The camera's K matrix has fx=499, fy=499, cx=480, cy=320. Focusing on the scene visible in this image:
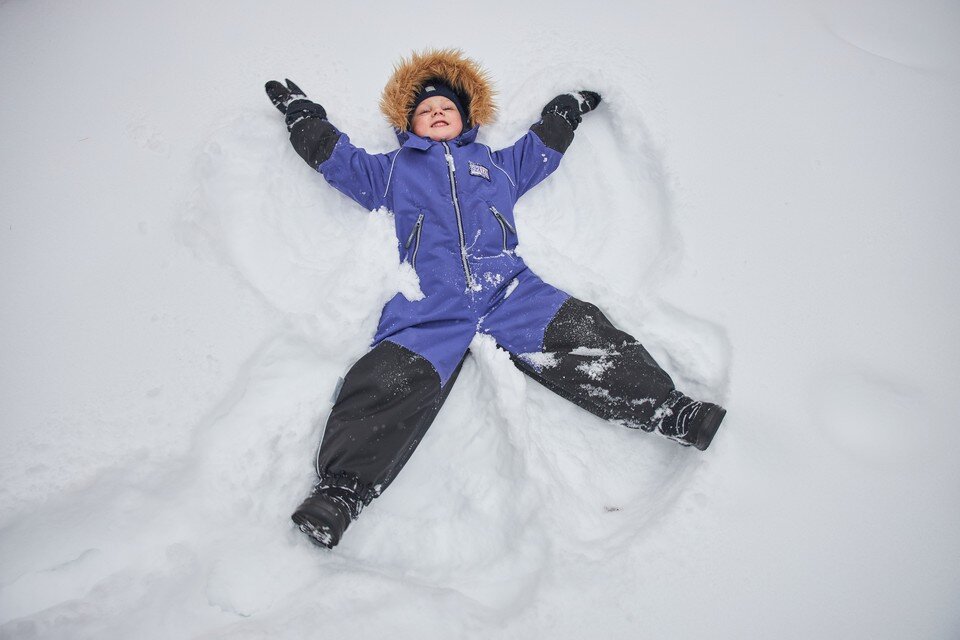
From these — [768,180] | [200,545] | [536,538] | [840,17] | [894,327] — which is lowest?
[200,545]

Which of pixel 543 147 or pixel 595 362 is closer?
pixel 595 362

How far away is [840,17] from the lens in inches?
98.7

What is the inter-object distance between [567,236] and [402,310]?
887mm

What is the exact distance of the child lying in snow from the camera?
1.79 metres

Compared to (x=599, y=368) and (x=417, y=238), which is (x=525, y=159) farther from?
(x=599, y=368)

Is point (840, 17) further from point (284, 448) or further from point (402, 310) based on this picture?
point (284, 448)

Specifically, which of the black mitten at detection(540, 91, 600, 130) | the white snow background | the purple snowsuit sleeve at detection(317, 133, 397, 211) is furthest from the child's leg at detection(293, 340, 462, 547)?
the black mitten at detection(540, 91, 600, 130)

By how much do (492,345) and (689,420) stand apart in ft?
2.58

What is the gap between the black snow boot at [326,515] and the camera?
1.61 metres

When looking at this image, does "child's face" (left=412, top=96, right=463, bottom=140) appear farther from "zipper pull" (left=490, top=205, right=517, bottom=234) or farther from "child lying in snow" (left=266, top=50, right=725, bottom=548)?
"zipper pull" (left=490, top=205, right=517, bottom=234)

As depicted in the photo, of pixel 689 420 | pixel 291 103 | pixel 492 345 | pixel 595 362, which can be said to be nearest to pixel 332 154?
pixel 291 103

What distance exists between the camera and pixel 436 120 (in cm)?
231

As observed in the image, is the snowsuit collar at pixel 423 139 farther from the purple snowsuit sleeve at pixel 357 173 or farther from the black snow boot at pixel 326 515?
the black snow boot at pixel 326 515

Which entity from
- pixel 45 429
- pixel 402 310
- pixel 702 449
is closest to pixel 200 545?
pixel 45 429
